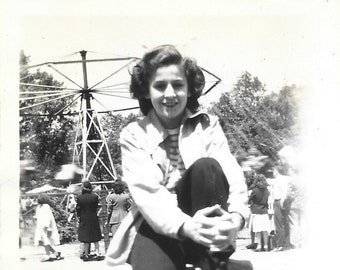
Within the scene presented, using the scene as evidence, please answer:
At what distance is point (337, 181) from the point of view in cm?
169

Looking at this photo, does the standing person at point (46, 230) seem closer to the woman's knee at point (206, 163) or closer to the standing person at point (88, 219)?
the standing person at point (88, 219)

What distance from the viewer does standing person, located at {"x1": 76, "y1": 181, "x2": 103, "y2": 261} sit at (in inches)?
79.0

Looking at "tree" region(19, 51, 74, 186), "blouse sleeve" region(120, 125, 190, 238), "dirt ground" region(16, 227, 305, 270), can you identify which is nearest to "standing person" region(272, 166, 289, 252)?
"dirt ground" region(16, 227, 305, 270)

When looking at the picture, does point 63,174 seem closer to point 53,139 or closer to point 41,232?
point 53,139

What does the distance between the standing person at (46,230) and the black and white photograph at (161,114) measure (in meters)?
0.02

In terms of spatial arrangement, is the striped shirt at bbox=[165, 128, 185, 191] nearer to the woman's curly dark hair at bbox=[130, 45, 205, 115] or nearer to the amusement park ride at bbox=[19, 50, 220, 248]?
the woman's curly dark hair at bbox=[130, 45, 205, 115]

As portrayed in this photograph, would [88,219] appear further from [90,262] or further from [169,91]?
[169,91]

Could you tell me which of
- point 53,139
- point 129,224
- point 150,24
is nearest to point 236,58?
point 150,24

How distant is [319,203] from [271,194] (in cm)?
101

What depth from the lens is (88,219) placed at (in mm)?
2168

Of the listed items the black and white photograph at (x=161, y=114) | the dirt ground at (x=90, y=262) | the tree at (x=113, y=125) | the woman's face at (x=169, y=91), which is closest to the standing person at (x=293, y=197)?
the black and white photograph at (x=161, y=114)

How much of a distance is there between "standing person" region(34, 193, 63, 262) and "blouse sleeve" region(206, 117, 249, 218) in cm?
106

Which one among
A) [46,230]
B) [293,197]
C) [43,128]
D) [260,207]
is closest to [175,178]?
[43,128]

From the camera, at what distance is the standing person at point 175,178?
1028 millimetres
